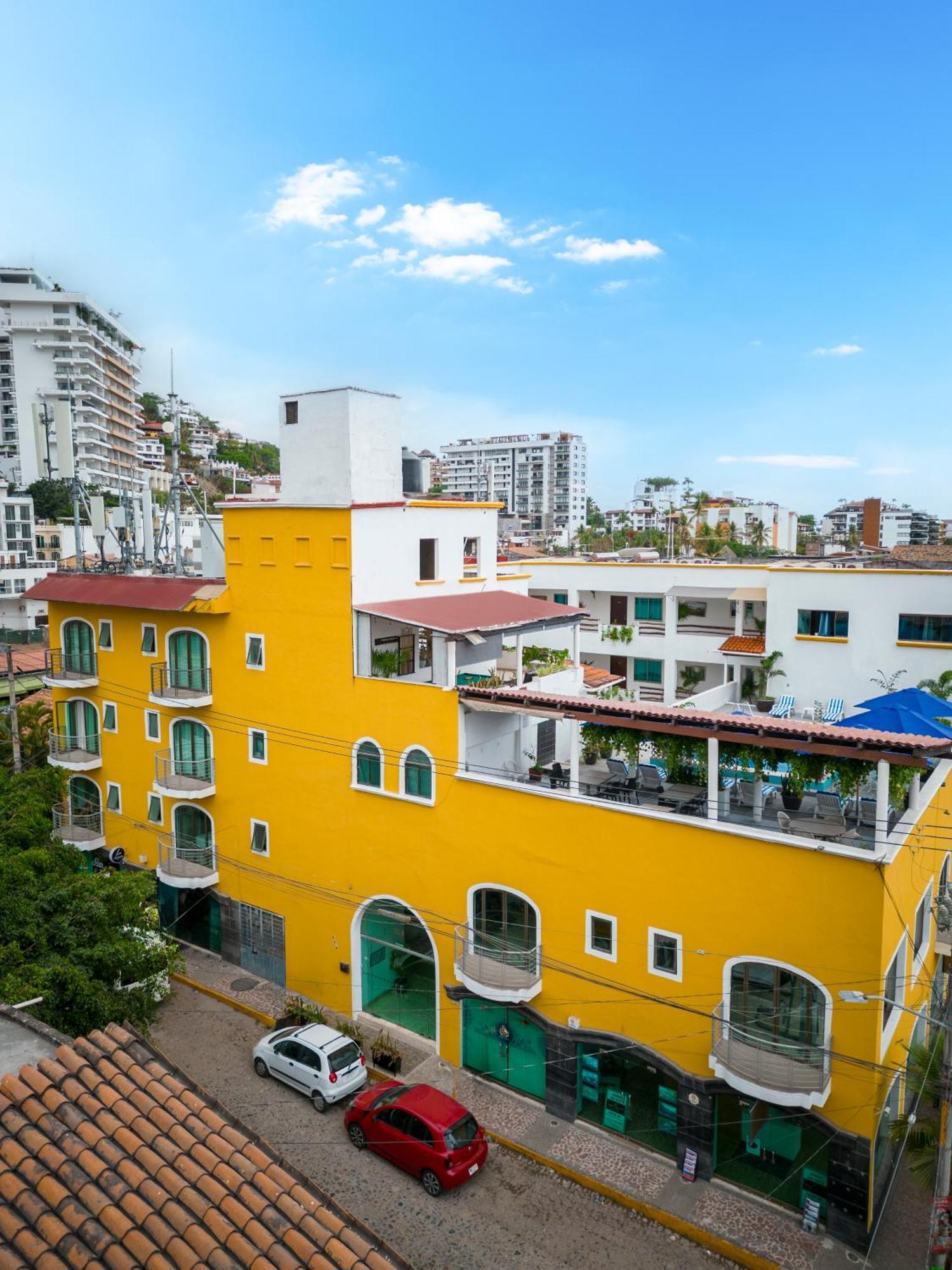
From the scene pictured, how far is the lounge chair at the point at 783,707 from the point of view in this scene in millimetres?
27688

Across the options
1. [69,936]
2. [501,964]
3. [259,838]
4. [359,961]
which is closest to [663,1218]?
[501,964]

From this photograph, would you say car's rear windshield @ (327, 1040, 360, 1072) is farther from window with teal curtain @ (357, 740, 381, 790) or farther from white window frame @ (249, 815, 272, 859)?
white window frame @ (249, 815, 272, 859)

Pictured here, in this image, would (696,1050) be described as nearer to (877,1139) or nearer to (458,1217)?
(877,1139)

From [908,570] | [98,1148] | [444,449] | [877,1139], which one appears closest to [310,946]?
[877,1139]

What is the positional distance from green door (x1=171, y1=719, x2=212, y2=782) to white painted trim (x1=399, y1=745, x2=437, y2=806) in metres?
7.85

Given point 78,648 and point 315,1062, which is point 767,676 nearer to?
point 315,1062

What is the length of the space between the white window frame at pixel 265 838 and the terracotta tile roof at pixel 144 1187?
51.8 feet

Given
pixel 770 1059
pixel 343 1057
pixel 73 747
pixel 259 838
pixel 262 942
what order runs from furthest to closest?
pixel 73 747, pixel 262 942, pixel 259 838, pixel 343 1057, pixel 770 1059

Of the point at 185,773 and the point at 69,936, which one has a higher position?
the point at 185,773

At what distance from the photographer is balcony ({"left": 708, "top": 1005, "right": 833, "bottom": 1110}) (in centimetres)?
1481

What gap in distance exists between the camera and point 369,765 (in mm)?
22125

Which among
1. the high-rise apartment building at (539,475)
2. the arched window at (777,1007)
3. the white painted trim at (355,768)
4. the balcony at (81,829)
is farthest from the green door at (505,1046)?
the high-rise apartment building at (539,475)

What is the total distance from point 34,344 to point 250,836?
318ft

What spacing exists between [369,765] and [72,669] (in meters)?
13.9
